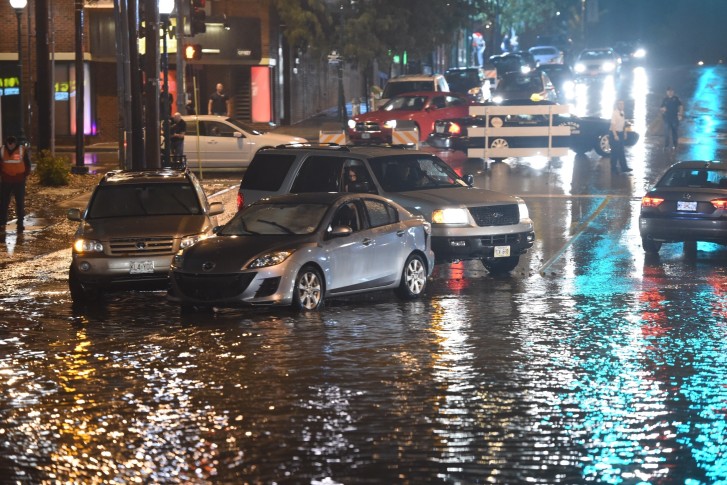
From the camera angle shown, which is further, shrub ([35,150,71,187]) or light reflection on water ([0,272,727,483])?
shrub ([35,150,71,187])

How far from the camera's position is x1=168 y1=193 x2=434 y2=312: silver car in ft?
48.6

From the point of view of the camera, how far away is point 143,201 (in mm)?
17688

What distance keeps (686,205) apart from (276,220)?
722 cm

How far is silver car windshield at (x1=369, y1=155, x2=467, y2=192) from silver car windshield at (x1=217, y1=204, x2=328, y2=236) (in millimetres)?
2988

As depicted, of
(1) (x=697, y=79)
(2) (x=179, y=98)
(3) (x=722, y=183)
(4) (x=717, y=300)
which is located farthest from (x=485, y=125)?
(1) (x=697, y=79)

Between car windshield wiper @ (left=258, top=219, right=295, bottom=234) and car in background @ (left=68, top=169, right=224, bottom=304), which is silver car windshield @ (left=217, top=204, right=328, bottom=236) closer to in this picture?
car windshield wiper @ (left=258, top=219, right=295, bottom=234)

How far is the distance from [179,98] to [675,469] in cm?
2786

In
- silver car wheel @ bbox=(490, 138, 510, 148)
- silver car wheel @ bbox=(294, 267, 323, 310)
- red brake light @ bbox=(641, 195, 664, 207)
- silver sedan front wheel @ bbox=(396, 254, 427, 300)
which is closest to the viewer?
silver car wheel @ bbox=(294, 267, 323, 310)

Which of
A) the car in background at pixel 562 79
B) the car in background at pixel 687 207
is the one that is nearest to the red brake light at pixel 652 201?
the car in background at pixel 687 207

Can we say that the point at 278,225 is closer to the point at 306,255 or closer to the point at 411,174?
the point at 306,255

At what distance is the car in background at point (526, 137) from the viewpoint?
1453 inches

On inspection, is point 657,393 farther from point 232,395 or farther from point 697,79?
point 697,79

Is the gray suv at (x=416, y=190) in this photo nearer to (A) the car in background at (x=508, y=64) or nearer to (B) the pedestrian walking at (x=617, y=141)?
(B) the pedestrian walking at (x=617, y=141)

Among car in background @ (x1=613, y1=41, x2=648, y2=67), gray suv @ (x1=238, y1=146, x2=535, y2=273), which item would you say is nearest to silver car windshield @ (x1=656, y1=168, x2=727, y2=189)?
gray suv @ (x1=238, y1=146, x2=535, y2=273)
